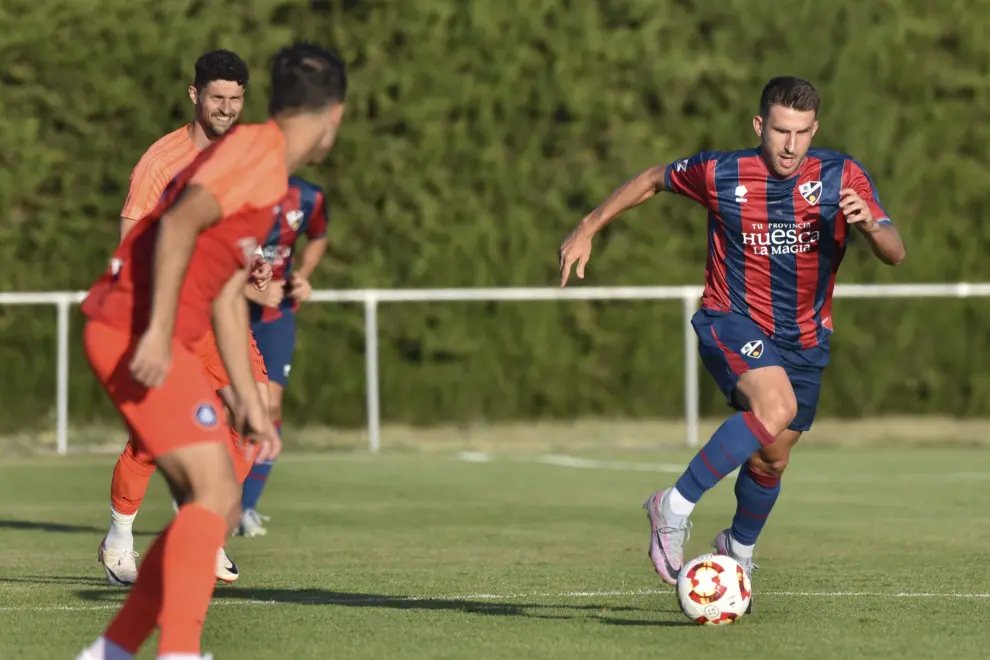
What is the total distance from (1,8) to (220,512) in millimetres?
11335

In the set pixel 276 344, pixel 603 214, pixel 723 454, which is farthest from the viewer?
pixel 276 344

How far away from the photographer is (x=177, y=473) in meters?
5.23

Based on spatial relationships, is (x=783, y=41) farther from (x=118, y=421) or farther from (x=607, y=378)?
(x=118, y=421)

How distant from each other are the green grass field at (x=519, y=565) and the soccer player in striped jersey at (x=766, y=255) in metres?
0.57

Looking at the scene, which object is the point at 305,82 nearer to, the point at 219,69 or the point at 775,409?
the point at 775,409

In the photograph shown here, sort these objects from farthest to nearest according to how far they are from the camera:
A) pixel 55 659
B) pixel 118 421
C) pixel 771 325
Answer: pixel 118 421, pixel 771 325, pixel 55 659

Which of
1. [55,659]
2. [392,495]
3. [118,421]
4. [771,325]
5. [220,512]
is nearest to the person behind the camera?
[220,512]

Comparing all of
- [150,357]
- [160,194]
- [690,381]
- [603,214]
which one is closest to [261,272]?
[160,194]

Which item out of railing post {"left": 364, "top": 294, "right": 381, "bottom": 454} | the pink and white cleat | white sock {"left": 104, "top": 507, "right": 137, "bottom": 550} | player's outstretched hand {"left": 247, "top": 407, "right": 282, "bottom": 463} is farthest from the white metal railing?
player's outstretched hand {"left": 247, "top": 407, "right": 282, "bottom": 463}

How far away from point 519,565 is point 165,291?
3744 millimetres

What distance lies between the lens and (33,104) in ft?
51.7

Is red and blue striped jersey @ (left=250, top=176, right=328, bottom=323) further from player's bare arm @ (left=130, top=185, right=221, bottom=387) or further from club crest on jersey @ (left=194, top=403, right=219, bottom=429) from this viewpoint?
club crest on jersey @ (left=194, top=403, right=219, bottom=429)

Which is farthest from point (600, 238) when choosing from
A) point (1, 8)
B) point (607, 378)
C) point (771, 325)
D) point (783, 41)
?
point (771, 325)

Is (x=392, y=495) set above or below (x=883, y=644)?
below
